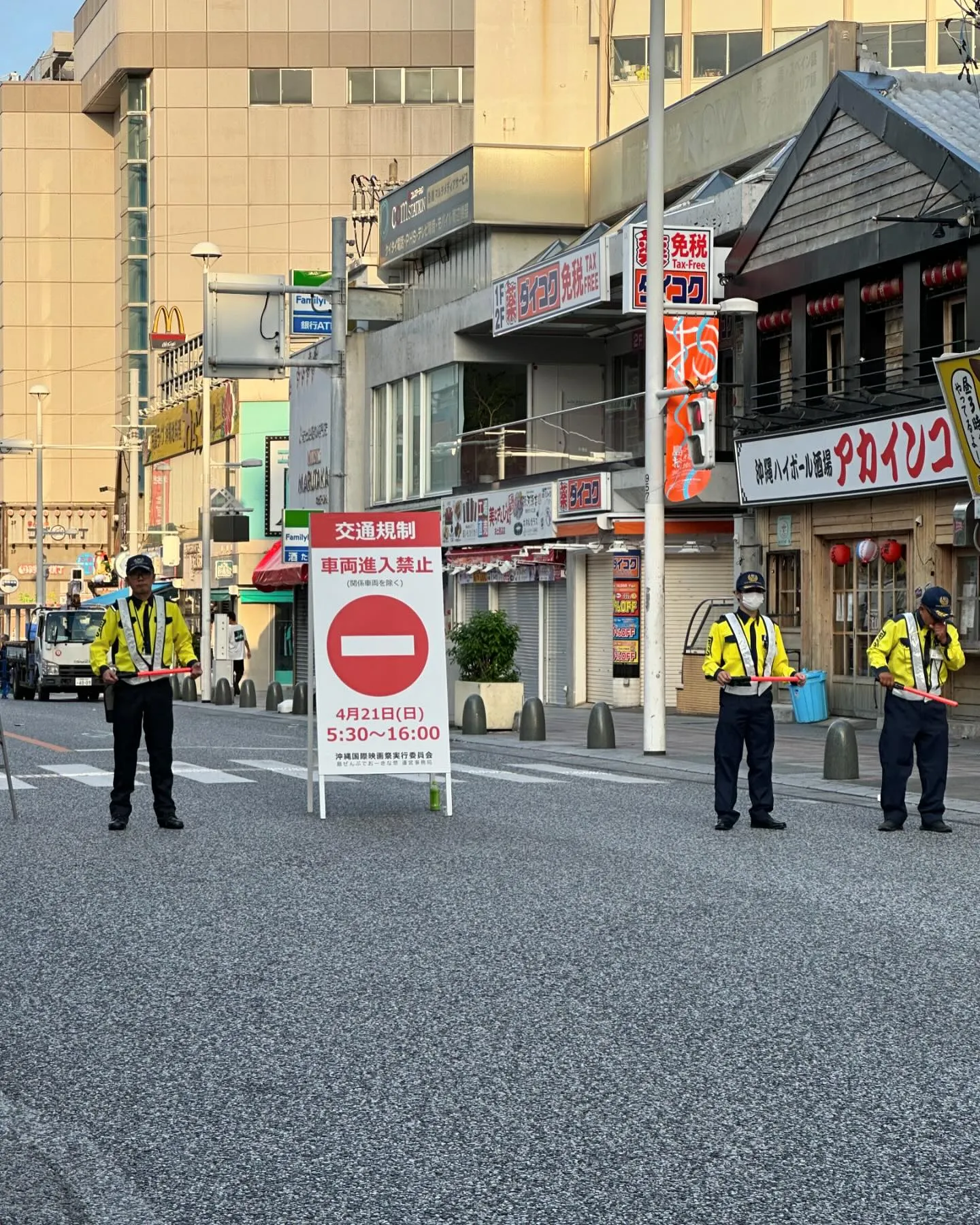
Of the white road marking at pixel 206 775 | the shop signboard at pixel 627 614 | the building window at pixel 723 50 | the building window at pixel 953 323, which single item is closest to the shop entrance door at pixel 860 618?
the building window at pixel 953 323

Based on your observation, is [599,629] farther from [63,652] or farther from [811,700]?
[63,652]

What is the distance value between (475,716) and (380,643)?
12.6 m

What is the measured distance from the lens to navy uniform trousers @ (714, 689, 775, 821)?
48.3 feet

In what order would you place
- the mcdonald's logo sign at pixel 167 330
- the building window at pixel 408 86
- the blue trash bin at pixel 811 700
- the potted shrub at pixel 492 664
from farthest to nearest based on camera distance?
the building window at pixel 408 86, the mcdonald's logo sign at pixel 167 330, the blue trash bin at pixel 811 700, the potted shrub at pixel 492 664

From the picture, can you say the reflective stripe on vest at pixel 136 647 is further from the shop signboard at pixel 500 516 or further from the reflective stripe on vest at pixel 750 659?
the shop signboard at pixel 500 516

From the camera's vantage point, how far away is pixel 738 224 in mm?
32156

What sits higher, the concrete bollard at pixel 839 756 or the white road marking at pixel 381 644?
the white road marking at pixel 381 644

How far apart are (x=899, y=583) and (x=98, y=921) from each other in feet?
64.3

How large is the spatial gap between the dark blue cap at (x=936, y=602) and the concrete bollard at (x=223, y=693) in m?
28.1

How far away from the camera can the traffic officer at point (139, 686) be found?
14406mm

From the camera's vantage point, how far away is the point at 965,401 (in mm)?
23359

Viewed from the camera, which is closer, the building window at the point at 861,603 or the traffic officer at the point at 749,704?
the traffic officer at the point at 749,704

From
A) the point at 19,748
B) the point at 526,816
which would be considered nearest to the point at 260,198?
the point at 19,748

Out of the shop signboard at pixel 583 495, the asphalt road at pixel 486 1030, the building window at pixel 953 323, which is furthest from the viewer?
the shop signboard at pixel 583 495
